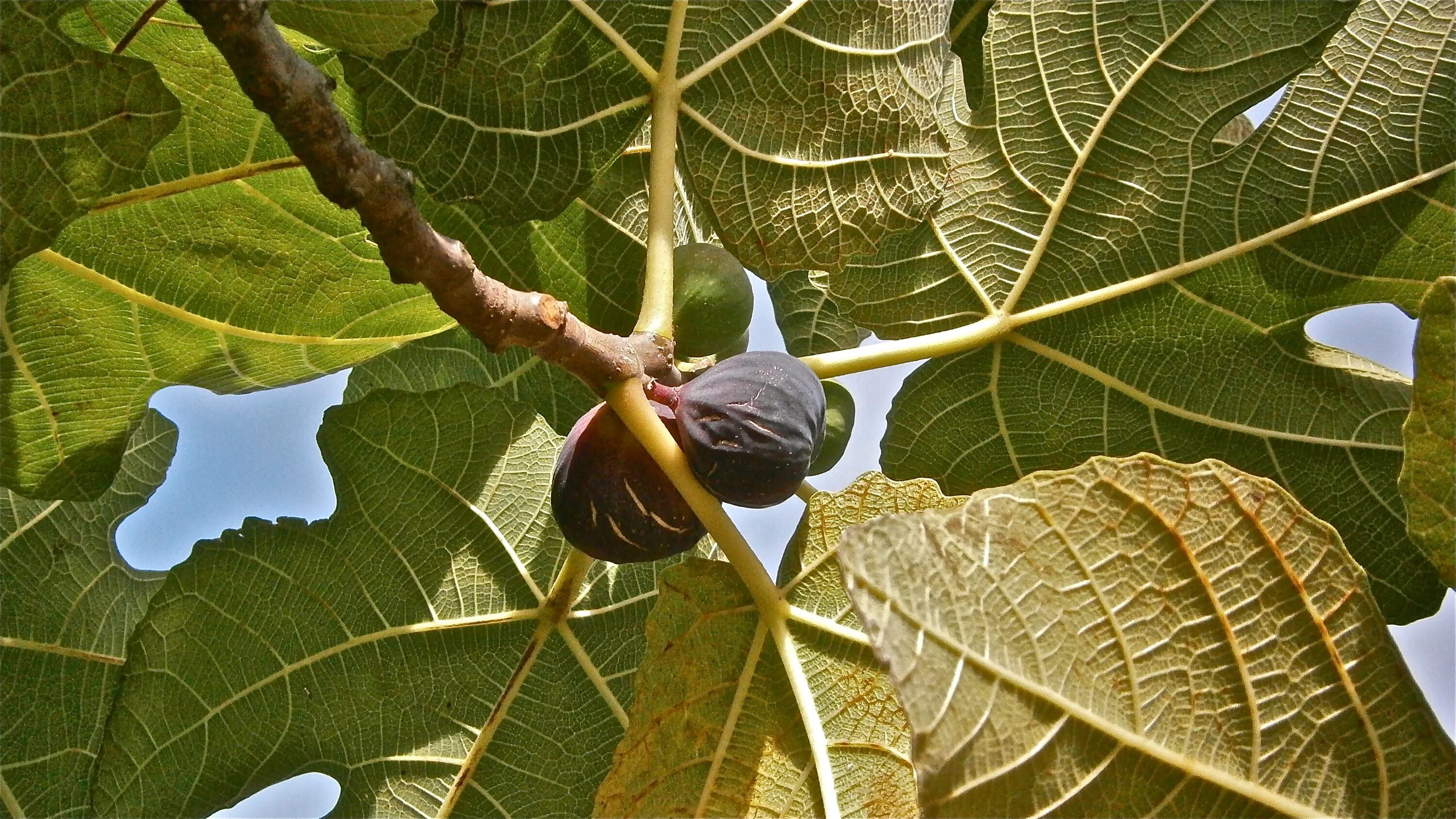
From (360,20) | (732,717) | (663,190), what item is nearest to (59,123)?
(360,20)

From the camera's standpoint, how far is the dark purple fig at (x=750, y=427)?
128cm

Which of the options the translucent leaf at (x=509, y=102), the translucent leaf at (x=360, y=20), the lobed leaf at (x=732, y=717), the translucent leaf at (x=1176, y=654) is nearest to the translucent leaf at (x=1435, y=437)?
the translucent leaf at (x=1176, y=654)

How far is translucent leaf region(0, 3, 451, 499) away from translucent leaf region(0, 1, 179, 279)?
312 mm

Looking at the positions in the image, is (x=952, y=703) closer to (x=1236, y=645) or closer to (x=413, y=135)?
(x=1236, y=645)

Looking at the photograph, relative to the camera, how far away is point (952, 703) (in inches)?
42.4

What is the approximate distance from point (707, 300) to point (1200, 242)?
731 mm

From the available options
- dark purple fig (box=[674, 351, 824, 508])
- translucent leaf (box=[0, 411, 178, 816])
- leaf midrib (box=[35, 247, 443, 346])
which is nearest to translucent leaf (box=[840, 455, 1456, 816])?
dark purple fig (box=[674, 351, 824, 508])

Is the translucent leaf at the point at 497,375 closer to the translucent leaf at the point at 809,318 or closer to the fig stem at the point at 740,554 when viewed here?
the translucent leaf at the point at 809,318

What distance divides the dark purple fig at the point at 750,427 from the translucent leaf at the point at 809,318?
26.5 inches

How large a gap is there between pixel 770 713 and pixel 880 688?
149 millimetres

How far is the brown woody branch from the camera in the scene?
3.29 ft

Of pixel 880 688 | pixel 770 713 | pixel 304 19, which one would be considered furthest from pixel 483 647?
pixel 304 19

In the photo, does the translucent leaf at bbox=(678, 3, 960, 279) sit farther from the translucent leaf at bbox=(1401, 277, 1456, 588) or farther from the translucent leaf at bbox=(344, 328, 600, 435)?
the translucent leaf at bbox=(1401, 277, 1456, 588)

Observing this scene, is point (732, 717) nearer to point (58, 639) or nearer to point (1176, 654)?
point (1176, 654)
